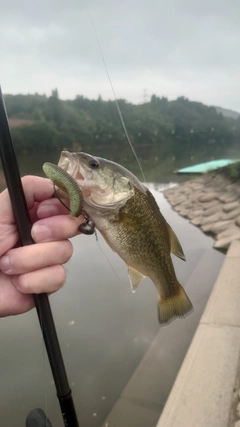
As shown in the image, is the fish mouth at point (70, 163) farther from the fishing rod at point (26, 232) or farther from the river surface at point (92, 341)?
the river surface at point (92, 341)

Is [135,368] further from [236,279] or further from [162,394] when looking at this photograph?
[236,279]

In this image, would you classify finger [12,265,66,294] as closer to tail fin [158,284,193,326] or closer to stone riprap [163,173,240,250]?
tail fin [158,284,193,326]

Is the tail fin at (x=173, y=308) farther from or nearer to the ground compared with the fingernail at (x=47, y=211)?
nearer to the ground

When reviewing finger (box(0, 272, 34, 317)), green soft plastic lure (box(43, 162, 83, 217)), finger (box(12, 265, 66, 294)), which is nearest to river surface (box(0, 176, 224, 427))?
finger (box(0, 272, 34, 317))

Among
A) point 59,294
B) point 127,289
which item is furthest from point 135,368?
point 59,294

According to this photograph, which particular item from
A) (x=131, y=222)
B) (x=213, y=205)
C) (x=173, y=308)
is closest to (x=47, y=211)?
(x=131, y=222)

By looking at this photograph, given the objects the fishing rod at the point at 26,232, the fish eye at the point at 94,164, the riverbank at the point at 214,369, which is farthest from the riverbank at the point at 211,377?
the fish eye at the point at 94,164
